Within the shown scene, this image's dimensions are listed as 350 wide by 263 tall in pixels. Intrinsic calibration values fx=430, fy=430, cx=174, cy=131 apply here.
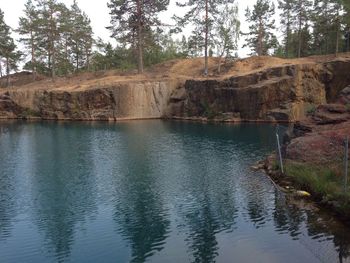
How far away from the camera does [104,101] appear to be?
71.6 metres

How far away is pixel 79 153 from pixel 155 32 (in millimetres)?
48209

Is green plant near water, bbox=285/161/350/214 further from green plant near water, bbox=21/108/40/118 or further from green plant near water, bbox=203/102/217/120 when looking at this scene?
green plant near water, bbox=21/108/40/118

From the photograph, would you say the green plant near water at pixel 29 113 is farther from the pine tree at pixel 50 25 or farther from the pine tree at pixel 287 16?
the pine tree at pixel 287 16

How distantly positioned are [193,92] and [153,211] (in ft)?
161

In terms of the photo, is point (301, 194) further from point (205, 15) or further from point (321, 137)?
point (205, 15)

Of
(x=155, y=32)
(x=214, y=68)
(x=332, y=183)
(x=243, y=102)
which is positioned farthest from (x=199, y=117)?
(x=332, y=183)

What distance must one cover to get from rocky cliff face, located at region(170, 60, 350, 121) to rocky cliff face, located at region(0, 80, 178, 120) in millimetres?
10712

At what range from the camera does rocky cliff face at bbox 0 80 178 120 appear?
2788 inches

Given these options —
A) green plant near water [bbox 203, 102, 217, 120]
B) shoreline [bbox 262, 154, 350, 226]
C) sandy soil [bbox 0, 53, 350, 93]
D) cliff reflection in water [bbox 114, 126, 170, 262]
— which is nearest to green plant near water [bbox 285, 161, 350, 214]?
shoreline [bbox 262, 154, 350, 226]

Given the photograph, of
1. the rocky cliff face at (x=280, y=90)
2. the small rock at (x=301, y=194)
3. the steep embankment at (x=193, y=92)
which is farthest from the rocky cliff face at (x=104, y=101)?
the small rock at (x=301, y=194)

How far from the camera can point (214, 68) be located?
259 feet

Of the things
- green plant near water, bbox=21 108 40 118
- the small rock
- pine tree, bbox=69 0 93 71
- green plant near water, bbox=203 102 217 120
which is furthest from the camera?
pine tree, bbox=69 0 93 71

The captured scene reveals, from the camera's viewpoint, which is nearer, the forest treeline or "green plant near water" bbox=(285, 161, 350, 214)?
"green plant near water" bbox=(285, 161, 350, 214)

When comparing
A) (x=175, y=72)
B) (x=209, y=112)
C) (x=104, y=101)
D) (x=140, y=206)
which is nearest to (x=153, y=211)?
(x=140, y=206)
